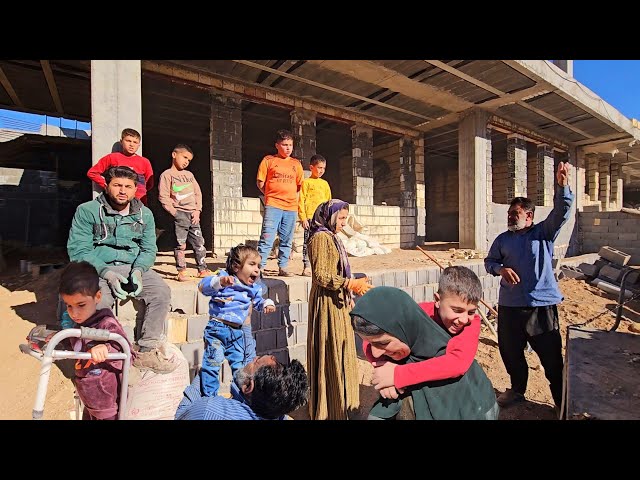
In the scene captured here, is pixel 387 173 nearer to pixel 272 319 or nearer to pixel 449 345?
pixel 272 319

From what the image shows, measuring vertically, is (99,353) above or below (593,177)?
below

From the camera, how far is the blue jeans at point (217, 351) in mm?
2438

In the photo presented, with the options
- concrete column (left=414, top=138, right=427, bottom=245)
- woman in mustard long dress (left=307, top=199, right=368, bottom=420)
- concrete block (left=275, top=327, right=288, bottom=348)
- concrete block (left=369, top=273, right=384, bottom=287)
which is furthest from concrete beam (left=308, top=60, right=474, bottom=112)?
concrete block (left=275, top=327, right=288, bottom=348)

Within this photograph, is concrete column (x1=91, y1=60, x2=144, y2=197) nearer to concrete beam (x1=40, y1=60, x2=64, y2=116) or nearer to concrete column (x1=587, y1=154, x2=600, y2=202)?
concrete beam (x1=40, y1=60, x2=64, y2=116)

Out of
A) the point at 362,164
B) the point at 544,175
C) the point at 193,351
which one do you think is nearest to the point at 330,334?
the point at 193,351

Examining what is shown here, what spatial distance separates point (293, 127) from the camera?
7262 mm

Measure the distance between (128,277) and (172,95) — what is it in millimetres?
5760

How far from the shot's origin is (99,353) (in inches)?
67.0

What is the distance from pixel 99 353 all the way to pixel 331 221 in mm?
1698

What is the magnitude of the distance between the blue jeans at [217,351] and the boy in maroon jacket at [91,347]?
64 cm
